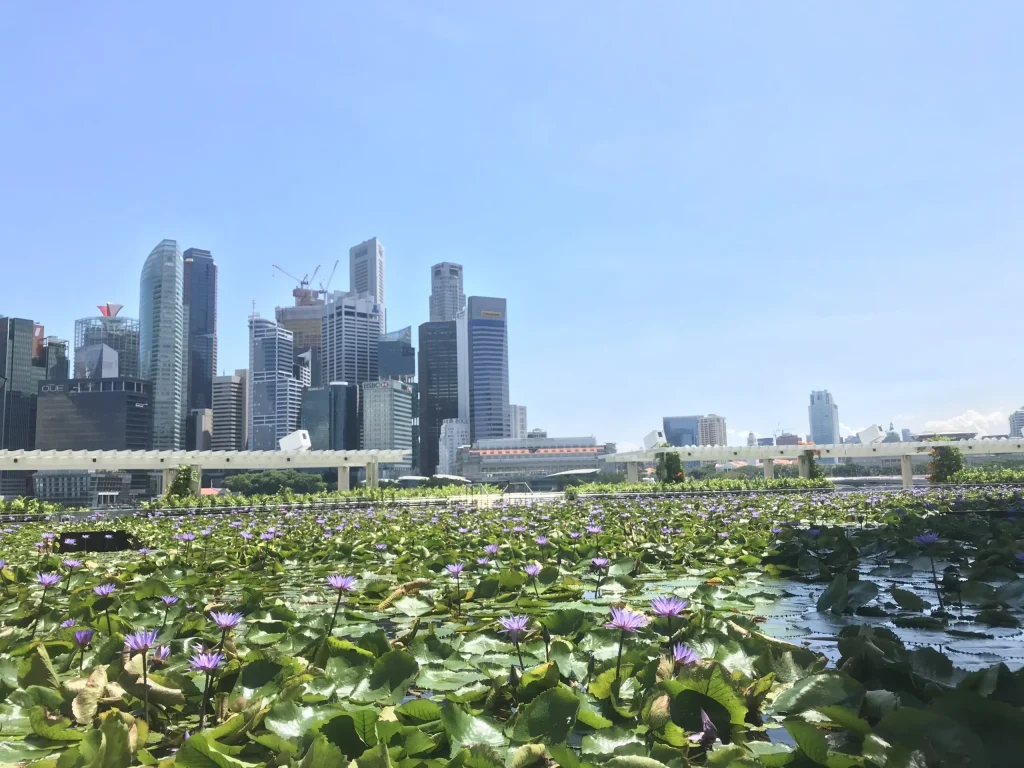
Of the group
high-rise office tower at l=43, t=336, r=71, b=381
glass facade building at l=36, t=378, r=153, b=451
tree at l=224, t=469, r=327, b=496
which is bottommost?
tree at l=224, t=469, r=327, b=496

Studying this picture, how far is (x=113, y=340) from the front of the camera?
604 feet

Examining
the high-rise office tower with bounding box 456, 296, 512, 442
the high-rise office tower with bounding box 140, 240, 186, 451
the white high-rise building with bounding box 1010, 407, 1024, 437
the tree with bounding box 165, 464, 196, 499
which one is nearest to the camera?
the tree with bounding box 165, 464, 196, 499

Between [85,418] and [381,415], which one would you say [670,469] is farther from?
[381,415]

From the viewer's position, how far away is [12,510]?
1808 cm

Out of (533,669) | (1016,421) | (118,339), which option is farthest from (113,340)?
(1016,421)

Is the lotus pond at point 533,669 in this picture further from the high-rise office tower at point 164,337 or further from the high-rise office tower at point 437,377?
the high-rise office tower at point 164,337

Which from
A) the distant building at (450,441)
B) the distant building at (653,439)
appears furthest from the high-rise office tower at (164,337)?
the distant building at (653,439)

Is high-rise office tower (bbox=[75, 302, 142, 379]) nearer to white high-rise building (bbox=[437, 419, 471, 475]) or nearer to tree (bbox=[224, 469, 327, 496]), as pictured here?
white high-rise building (bbox=[437, 419, 471, 475])

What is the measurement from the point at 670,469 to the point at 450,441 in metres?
141

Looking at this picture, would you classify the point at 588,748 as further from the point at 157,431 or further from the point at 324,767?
the point at 157,431

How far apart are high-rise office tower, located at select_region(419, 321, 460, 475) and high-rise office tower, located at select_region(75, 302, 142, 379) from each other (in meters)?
74.5

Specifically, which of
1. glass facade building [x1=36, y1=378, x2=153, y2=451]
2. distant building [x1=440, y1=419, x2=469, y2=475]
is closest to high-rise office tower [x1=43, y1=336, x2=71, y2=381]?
glass facade building [x1=36, y1=378, x2=153, y2=451]

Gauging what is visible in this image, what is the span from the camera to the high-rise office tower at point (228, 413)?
190750 mm

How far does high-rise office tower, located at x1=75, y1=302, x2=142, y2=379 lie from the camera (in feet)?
579
